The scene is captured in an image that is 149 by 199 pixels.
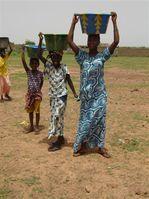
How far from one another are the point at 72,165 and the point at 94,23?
2.16 m

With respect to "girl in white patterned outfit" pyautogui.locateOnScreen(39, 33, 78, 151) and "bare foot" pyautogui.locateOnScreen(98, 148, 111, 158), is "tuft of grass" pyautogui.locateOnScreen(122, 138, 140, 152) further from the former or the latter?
"girl in white patterned outfit" pyautogui.locateOnScreen(39, 33, 78, 151)

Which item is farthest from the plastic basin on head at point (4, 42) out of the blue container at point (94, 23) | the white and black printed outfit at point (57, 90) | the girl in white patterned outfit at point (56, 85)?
the blue container at point (94, 23)

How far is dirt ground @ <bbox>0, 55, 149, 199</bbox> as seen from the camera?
5.39 meters

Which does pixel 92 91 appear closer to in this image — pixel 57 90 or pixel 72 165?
pixel 57 90

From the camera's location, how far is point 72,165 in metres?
6.26

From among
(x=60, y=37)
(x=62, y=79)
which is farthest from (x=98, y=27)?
(x=62, y=79)

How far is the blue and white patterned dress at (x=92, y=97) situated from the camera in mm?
6367

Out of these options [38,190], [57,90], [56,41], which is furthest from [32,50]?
[38,190]

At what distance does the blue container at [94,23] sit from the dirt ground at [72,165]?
6.58 feet

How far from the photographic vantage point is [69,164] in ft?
20.7

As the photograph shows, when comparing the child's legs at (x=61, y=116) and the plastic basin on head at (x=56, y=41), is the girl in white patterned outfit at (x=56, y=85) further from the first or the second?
the plastic basin on head at (x=56, y=41)

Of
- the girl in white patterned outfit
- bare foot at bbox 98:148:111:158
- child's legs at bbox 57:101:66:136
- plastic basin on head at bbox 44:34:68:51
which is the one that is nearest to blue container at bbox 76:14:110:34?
plastic basin on head at bbox 44:34:68:51

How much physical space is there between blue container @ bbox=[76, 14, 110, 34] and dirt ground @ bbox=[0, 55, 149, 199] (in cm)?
201

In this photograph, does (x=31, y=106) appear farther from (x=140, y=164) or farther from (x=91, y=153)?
(x=140, y=164)
